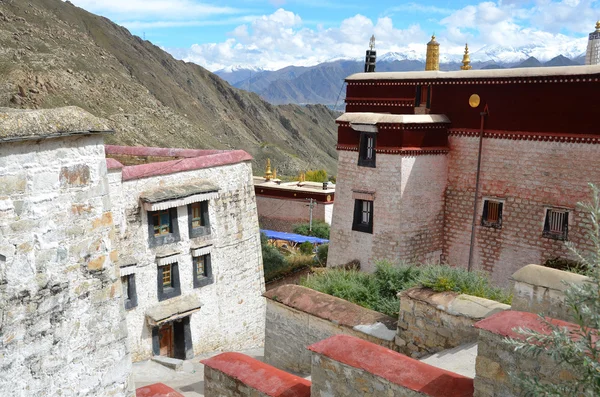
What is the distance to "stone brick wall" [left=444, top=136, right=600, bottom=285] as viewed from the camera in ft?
46.2

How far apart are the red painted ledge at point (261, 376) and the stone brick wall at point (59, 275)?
2.55 meters

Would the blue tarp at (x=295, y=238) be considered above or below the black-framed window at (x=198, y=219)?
below

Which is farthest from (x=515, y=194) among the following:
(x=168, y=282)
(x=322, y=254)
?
(x=322, y=254)

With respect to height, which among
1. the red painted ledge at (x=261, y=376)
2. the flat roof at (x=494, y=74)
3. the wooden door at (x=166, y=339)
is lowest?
the wooden door at (x=166, y=339)

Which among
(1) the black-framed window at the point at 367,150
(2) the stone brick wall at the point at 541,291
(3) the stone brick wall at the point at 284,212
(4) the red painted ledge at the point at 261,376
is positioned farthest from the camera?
(3) the stone brick wall at the point at 284,212

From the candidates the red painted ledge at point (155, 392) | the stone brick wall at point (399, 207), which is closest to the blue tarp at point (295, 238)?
the stone brick wall at point (399, 207)

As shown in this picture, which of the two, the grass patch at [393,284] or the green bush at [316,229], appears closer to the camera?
the grass patch at [393,284]

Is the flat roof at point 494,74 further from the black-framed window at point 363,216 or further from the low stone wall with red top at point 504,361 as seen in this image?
the low stone wall with red top at point 504,361

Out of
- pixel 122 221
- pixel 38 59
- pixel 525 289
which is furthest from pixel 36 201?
pixel 38 59

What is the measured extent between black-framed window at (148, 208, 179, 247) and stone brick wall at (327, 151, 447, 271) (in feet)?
15.8

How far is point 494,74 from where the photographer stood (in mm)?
15336

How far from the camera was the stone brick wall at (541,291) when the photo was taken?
24.2 ft

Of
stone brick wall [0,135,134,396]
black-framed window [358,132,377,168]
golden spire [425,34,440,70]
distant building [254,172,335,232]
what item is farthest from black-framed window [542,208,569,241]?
distant building [254,172,335,232]

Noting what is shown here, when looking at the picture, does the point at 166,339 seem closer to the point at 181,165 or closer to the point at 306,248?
the point at 181,165
